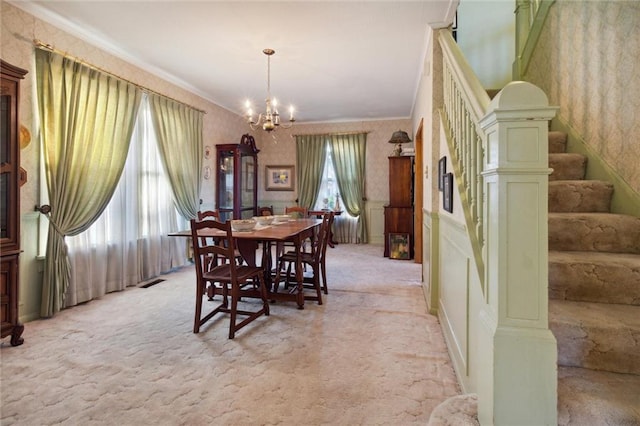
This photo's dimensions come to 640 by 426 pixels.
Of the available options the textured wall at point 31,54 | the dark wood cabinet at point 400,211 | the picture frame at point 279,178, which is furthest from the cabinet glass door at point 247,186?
the dark wood cabinet at point 400,211

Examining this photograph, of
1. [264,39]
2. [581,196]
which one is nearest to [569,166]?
[581,196]

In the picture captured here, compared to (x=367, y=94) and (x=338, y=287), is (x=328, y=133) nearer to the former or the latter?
(x=367, y=94)

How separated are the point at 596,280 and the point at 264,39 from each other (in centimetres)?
336

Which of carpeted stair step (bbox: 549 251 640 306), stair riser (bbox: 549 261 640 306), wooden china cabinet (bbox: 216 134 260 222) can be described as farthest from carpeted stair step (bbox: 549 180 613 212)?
wooden china cabinet (bbox: 216 134 260 222)

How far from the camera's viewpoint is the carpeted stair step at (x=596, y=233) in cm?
169

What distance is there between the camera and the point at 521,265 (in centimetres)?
96

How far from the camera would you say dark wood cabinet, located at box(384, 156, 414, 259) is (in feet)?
17.1

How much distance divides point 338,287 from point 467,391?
213 centimetres

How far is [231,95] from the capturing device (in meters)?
5.01

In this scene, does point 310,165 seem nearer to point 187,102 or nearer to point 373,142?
point 373,142

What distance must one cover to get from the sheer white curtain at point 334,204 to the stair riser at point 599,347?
5.40 meters

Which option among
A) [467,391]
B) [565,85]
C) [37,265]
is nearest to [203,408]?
[467,391]

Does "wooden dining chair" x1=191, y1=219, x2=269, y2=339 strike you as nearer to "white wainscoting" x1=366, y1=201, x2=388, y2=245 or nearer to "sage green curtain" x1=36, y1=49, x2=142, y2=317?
"sage green curtain" x1=36, y1=49, x2=142, y2=317

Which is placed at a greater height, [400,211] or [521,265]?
[400,211]
